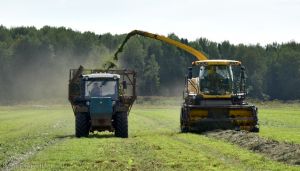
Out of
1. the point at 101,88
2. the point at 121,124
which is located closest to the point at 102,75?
the point at 101,88

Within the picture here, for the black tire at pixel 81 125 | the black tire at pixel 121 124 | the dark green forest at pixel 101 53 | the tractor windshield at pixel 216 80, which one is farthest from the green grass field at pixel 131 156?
the dark green forest at pixel 101 53

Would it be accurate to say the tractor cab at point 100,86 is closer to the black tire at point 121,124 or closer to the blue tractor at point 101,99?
the blue tractor at point 101,99

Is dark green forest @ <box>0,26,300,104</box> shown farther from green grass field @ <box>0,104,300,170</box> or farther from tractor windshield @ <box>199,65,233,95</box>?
green grass field @ <box>0,104,300,170</box>

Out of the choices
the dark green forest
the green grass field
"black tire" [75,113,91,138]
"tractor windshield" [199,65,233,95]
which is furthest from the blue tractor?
the dark green forest

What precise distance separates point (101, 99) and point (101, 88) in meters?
1.54

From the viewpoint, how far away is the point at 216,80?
39.7 metres

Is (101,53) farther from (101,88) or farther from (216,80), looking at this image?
(101,88)

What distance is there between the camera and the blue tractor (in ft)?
114

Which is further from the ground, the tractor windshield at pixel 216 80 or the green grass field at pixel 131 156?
the tractor windshield at pixel 216 80

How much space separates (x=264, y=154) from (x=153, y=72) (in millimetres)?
130299

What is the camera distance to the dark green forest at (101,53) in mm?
141000

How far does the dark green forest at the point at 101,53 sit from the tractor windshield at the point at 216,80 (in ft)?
280

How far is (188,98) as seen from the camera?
40812 mm

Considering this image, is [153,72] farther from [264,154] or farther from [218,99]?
[264,154]
